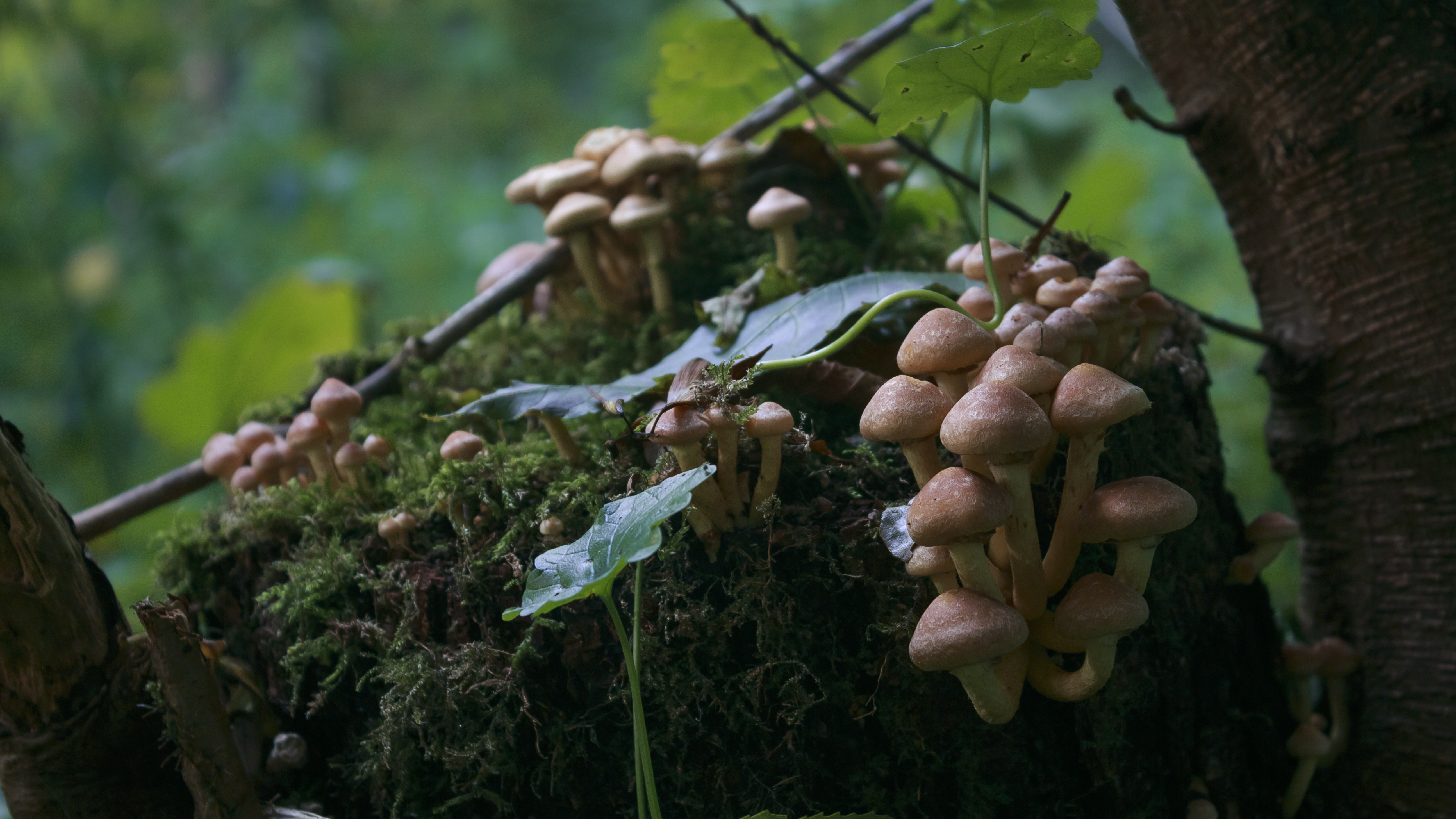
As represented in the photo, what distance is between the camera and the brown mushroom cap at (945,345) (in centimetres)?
134

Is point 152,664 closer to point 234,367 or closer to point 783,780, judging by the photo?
point 783,780

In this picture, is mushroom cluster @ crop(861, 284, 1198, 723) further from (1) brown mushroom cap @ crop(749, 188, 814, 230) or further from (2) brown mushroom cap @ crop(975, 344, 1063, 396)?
(1) brown mushroom cap @ crop(749, 188, 814, 230)

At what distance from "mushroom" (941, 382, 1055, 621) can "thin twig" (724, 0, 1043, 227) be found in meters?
0.94

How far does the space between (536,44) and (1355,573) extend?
10.5 m

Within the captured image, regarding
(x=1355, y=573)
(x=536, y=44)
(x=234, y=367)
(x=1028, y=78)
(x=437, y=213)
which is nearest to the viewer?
(x=1028, y=78)

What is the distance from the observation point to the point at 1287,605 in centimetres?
237

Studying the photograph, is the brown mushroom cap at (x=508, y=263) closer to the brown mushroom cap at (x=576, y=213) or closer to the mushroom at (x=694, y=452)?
the brown mushroom cap at (x=576, y=213)

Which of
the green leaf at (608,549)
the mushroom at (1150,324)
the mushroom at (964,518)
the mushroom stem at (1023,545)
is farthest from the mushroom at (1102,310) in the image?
the green leaf at (608,549)

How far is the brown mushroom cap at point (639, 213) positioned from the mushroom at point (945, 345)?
1.04 metres

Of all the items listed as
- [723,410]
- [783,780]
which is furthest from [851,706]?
[723,410]

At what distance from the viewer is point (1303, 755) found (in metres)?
1.86

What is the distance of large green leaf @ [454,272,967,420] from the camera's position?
1.67m

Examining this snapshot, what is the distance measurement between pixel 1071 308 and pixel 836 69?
136 cm

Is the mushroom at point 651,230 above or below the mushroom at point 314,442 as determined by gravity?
above
